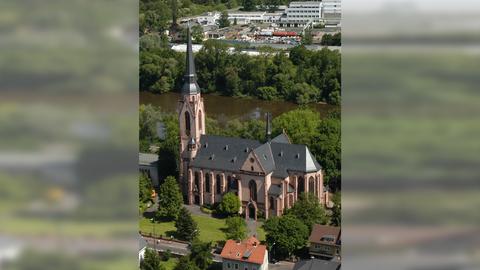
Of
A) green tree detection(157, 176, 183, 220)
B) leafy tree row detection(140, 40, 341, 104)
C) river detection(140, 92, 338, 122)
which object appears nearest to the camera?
green tree detection(157, 176, 183, 220)

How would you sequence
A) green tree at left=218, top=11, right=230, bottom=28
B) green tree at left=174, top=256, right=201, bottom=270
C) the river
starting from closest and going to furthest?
green tree at left=174, top=256, right=201, bottom=270 < the river < green tree at left=218, top=11, right=230, bottom=28

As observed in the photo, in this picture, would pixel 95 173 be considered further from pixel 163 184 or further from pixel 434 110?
pixel 163 184

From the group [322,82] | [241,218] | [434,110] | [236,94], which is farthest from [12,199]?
[236,94]

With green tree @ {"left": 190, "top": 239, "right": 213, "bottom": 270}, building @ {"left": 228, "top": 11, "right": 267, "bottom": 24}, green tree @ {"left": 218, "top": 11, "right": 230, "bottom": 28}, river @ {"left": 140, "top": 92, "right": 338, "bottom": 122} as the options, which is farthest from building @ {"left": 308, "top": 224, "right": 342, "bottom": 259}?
green tree @ {"left": 218, "top": 11, "right": 230, "bottom": 28}

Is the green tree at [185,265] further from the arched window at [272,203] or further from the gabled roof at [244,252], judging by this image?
the arched window at [272,203]

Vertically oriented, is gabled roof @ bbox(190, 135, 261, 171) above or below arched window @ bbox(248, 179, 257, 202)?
above

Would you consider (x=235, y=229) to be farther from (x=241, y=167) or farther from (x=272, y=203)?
(x=241, y=167)

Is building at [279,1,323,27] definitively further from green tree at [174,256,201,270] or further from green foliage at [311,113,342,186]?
green tree at [174,256,201,270]
